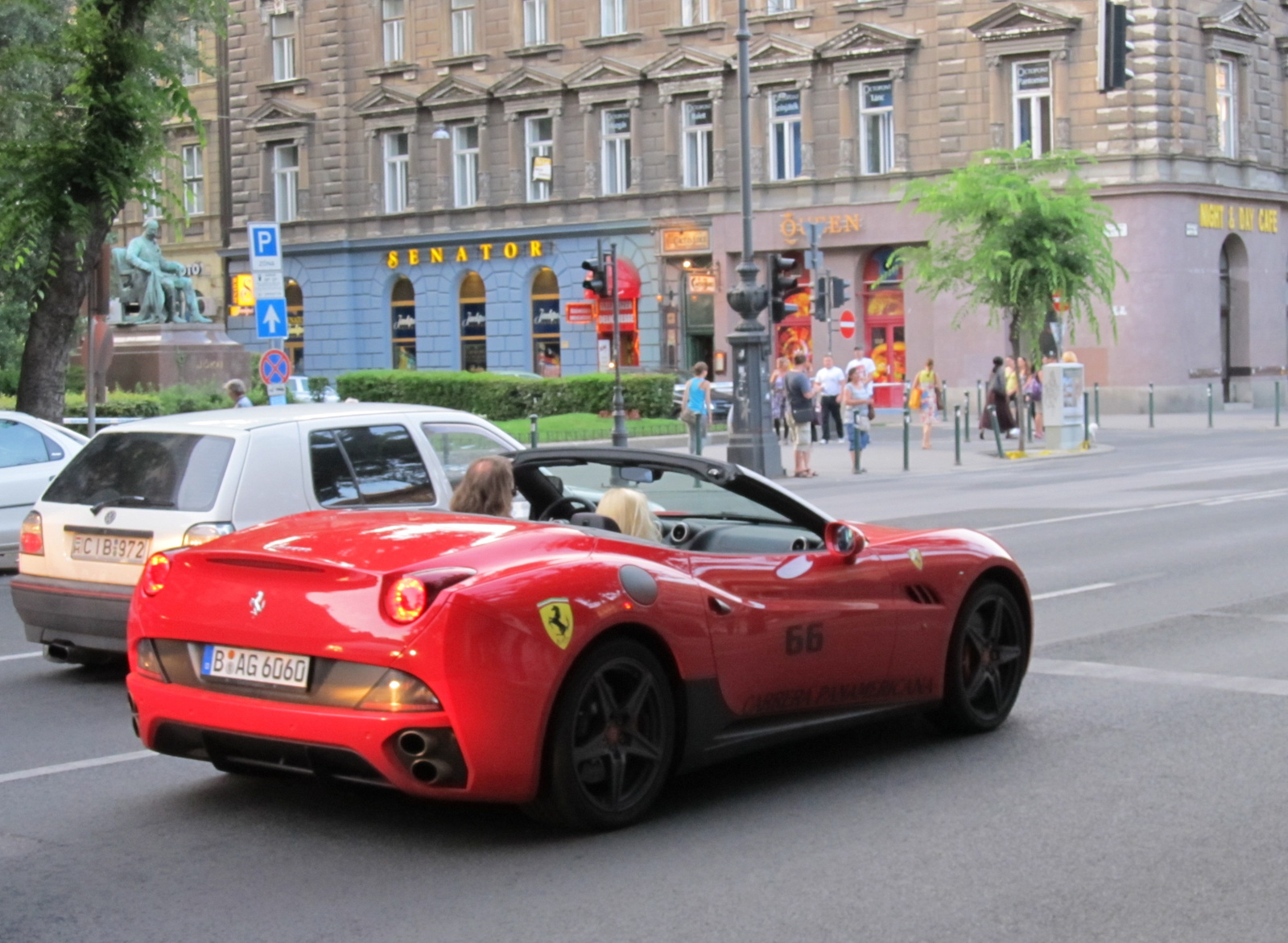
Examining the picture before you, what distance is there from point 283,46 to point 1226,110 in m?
28.7

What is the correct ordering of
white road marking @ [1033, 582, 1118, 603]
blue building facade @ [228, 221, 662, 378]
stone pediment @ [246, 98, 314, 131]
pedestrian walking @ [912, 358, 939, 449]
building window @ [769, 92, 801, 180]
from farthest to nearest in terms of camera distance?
stone pediment @ [246, 98, 314, 131], blue building facade @ [228, 221, 662, 378], building window @ [769, 92, 801, 180], pedestrian walking @ [912, 358, 939, 449], white road marking @ [1033, 582, 1118, 603]

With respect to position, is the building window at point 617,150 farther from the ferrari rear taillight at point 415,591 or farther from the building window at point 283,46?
the ferrari rear taillight at point 415,591

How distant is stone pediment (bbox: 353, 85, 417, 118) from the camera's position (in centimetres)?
5388

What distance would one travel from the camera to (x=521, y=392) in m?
40.5

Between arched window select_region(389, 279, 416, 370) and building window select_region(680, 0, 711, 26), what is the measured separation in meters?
11.6

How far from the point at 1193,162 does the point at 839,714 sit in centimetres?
3910

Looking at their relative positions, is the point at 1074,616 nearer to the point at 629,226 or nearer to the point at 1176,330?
the point at 1176,330

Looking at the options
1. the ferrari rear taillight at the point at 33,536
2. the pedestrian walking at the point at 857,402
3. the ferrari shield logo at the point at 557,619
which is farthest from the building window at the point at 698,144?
the ferrari shield logo at the point at 557,619

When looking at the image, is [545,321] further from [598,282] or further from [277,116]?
[598,282]

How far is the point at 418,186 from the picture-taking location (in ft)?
176

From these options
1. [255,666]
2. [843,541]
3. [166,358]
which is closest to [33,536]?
[255,666]

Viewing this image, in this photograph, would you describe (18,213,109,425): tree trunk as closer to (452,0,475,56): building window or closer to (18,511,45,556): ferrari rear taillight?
(18,511,45,556): ferrari rear taillight

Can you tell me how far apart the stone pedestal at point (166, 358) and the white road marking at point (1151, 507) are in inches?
781

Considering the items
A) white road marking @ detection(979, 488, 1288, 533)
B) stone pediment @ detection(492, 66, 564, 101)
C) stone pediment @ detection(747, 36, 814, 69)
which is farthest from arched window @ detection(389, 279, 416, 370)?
white road marking @ detection(979, 488, 1288, 533)
